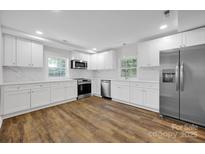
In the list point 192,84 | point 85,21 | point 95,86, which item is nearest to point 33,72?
point 85,21

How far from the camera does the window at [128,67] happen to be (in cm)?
446

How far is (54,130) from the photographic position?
216cm

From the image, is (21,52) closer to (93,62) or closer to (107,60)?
(93,62)

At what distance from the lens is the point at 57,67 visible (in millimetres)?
4613

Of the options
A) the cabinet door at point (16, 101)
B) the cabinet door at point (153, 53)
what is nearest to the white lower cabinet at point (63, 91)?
the cabinet door at point (16, 101)

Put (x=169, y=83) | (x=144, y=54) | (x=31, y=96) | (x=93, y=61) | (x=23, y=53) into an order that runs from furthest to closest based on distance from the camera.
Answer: (x=93, y=61) → (x=144, y=54) → (x=23, y=53) → (x=31, y=96) → (x=169, y=83)

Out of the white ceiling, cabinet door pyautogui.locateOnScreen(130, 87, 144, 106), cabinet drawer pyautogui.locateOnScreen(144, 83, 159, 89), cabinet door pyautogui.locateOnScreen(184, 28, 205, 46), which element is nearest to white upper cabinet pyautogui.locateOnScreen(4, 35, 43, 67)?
the white ceiling

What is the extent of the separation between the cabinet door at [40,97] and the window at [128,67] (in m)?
3.31

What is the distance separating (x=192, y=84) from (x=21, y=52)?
192 inches

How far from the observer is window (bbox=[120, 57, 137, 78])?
446 centimetres

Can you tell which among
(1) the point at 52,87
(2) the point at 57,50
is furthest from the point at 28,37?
(1) the point at 52,87

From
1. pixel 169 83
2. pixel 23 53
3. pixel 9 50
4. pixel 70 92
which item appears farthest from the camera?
pixel 70 92

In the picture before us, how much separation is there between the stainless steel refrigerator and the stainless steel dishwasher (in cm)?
245

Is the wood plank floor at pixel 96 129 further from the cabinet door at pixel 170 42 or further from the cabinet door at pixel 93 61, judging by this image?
the cabinet door at pixel 93 61
